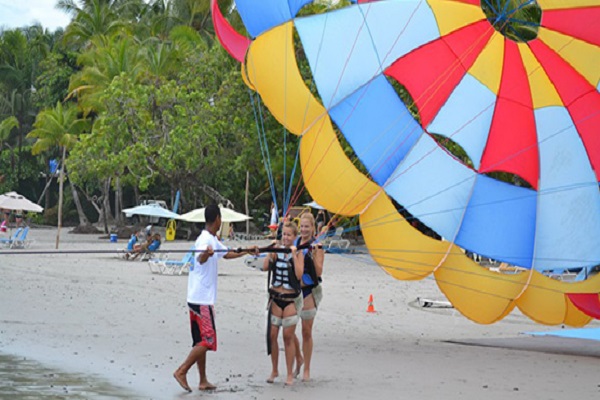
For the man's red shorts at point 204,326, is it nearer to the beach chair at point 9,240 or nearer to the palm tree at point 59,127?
the beach chair at point 9,240

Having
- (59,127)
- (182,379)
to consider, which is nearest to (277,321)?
(182,379)

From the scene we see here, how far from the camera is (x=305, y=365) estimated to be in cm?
987

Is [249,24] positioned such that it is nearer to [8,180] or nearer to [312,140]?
[312,140]

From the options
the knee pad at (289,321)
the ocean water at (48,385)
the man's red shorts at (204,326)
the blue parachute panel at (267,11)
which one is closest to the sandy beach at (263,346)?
the ocean water at (48,385)

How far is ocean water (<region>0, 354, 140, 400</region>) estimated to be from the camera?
882 cm

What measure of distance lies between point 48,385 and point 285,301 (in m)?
2.09

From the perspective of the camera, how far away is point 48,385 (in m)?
9.26

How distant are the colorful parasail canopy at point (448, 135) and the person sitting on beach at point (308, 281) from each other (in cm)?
206

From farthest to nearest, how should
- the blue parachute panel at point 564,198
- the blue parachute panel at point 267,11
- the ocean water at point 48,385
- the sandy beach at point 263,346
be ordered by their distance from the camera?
the blue parachute panel at point 267,11
the blue parachute panel at point 564,198
the sandy beach at point 263,346
the ocean water at point 48,385

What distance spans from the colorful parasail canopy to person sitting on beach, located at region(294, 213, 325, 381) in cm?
206

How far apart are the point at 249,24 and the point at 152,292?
23.9ft

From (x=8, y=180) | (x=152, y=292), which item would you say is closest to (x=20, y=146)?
(x=8, y=180)

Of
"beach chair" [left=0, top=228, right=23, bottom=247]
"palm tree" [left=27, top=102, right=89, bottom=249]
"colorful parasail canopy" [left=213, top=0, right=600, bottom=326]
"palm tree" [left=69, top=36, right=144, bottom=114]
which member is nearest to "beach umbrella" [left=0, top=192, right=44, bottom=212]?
"beach chair" [left=0, top=228, right=23, bottom=247]

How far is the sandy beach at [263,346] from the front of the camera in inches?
381
